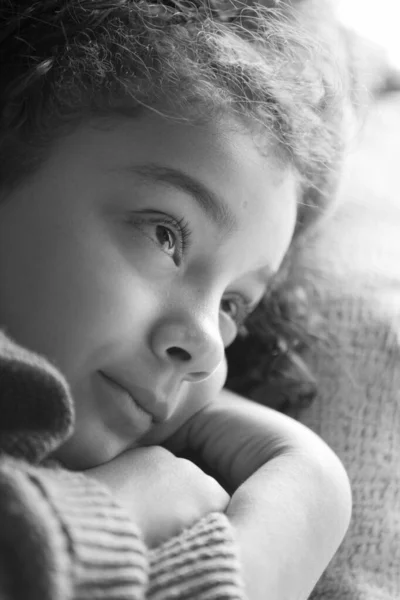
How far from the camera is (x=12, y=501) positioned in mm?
435

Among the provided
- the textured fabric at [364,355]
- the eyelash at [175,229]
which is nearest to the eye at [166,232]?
the eyelash at [175,229]

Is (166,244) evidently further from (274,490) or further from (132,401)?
(274,490)

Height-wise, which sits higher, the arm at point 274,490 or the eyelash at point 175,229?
the eyelash at point 175,229

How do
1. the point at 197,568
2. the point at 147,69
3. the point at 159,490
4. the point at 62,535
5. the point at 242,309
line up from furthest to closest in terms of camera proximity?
1. the point at 242,309
2. the point at 147,69
3. the point at 159,490
4. the point at 197,568
5. the point at 62,535

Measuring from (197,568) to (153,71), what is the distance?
503mm

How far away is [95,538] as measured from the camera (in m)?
0.47

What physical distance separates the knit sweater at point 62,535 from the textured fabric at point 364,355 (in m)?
0.29

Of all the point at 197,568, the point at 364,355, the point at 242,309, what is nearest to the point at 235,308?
the point at 242,309

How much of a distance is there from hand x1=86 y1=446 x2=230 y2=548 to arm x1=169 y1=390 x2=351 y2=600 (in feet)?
0.11

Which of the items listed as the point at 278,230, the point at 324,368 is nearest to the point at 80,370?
the point at 278,230

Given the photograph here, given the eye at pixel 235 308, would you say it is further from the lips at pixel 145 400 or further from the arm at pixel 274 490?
the lips at pixel 145 400

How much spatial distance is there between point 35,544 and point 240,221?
43cm

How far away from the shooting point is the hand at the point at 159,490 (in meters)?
0.62

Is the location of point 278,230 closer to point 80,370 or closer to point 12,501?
point 80,370
